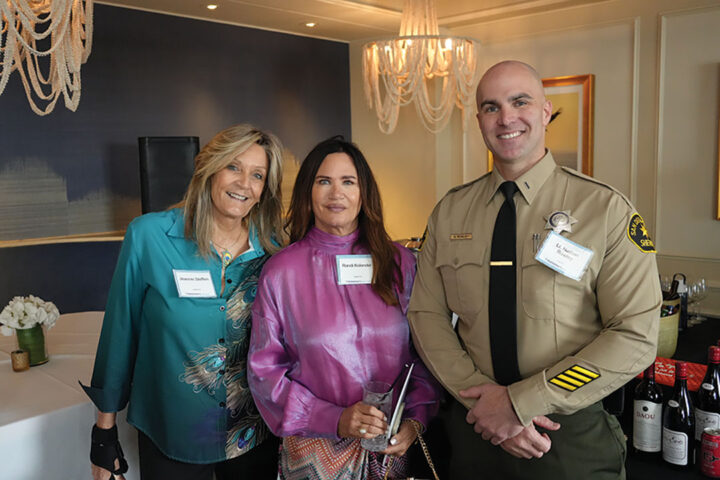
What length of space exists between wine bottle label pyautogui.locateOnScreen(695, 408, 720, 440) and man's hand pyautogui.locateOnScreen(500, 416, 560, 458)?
56 cm

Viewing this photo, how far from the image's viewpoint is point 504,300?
167 cm

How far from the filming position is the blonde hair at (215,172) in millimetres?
1964

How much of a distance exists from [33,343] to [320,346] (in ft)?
4.92

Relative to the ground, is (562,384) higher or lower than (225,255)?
lower

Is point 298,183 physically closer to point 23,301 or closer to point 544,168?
point 544,168

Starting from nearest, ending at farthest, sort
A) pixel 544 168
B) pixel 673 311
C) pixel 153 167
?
pixel 544 168 < pixel 673 311 < pixel 153 167

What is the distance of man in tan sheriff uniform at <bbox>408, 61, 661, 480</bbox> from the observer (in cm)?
154

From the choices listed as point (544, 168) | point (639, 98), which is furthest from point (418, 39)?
point (544, 168)

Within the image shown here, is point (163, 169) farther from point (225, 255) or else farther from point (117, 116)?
point (225, 255)

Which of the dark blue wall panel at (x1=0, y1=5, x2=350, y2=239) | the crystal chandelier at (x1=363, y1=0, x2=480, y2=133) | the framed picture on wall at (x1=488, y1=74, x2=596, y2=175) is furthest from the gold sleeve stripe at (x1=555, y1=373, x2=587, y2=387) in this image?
the dark blue wall panel at (x1=0, y1=5, x2=350, y2=239)

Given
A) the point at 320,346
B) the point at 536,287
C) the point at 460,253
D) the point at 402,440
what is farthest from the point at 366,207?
the point at 402,440

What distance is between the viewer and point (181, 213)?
2.01 m

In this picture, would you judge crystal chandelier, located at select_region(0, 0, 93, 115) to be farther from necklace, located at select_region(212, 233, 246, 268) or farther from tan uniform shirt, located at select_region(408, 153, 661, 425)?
tan uniform shirt, located at select_region(408, 153, 661, 425)

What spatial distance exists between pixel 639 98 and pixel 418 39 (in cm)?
211
